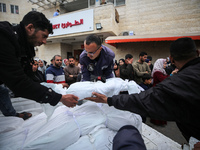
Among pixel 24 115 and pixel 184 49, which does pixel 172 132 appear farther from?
pixel 24 115

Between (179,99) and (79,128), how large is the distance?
0.97 metres

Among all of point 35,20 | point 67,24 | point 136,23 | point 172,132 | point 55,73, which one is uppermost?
point 67,24

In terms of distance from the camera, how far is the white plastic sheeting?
1000mm

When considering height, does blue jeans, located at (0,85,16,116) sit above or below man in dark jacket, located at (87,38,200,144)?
below

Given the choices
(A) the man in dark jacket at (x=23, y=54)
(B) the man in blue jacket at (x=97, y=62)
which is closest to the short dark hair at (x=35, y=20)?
(A) the man in dark jacket at (x=23, y=54)

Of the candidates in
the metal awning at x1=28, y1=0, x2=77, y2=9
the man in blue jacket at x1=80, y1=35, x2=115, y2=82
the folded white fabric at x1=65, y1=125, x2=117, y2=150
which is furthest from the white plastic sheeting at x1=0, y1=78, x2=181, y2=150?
the metal awning at x1=28, y1=0, x2=77, y2=9

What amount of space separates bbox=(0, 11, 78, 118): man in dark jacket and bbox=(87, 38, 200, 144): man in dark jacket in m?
→ 0.71

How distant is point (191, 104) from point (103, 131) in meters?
0.83

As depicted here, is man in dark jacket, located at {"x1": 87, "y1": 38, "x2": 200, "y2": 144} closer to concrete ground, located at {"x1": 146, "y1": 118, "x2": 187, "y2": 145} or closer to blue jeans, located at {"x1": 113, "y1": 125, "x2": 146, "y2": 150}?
blue jeans, located at {"x1": 113, "y1": 125, "x2": 146, "y2": 150}

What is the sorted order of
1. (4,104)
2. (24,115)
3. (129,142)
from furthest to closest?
(24,115) → (4,104) → (129,142)

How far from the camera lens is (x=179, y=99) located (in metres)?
0.82

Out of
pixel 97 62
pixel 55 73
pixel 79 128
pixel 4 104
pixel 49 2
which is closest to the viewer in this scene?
pixel 79 128

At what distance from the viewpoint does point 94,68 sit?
178cm

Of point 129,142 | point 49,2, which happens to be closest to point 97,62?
point 129,142
